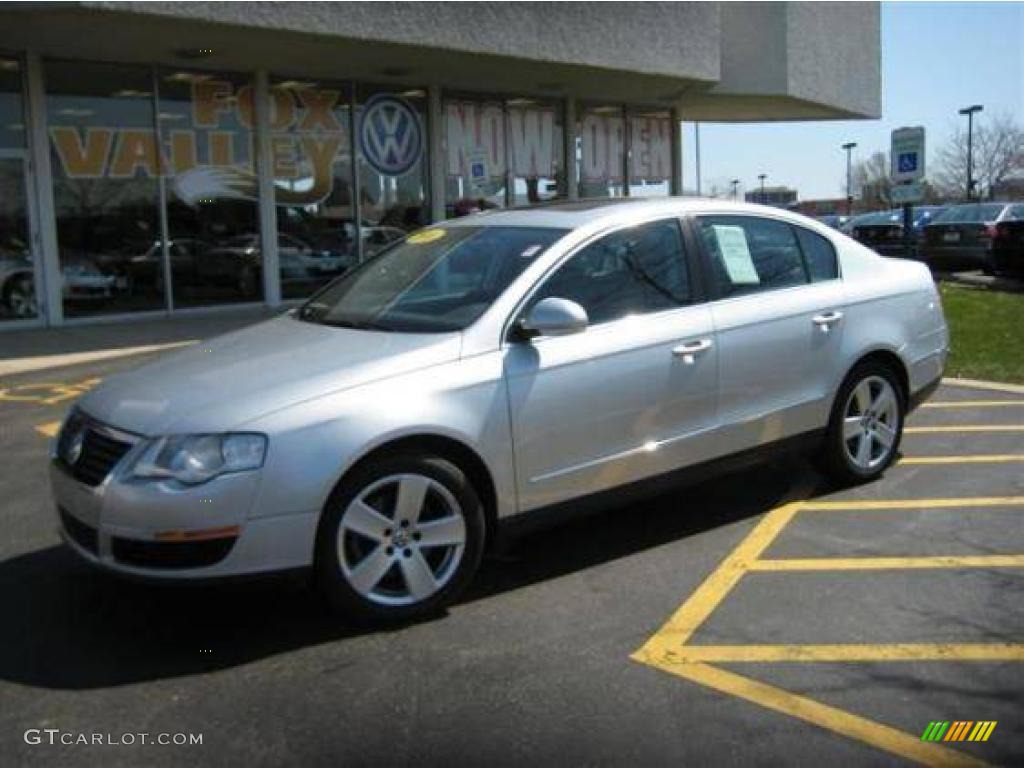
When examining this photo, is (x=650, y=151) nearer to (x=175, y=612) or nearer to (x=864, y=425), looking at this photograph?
(x=864, y=425)

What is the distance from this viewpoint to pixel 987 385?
923 cm

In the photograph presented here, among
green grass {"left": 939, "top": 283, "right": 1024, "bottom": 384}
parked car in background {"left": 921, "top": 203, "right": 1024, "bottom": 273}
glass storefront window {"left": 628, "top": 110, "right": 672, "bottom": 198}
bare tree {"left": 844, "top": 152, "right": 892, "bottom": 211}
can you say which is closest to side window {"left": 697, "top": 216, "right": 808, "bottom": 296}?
green grass {"left": 939, "top": 283, "right": 1024, "bottom": 384}

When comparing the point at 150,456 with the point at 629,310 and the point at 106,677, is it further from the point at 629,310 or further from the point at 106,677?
the point at 629,310

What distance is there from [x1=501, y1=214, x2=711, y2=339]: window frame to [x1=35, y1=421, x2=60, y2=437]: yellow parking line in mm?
4313

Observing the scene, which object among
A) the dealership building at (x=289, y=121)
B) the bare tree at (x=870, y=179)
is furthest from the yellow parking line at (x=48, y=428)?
the bare tree at (x=870, y=179)

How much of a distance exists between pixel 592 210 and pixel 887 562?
209 centimetres

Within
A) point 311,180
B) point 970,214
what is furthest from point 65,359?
point 970,214

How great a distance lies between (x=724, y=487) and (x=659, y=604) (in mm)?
1884

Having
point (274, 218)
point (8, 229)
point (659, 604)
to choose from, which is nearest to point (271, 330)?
point (659, 604)

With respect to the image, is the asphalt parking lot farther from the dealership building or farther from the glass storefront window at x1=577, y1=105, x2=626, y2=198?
the glass storefront window at x1=577, y1=105, x2=626, y2=198

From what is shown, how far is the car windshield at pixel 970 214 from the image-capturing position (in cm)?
2261

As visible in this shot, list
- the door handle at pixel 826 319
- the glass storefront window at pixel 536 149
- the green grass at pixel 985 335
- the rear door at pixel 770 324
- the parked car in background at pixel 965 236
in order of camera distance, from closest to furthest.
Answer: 1. the rear door at pixel 770 324
2. the door handle at pixel 826 319
3. the green grass at pixel 985 335
4. the glass storefront window at pixel 536 149
5. the parked car in background at pixel 965 236

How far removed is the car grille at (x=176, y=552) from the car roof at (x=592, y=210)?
7.02 feet

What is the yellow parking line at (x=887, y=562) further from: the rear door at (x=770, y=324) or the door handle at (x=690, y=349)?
the door handle at (x=690, y=349)
